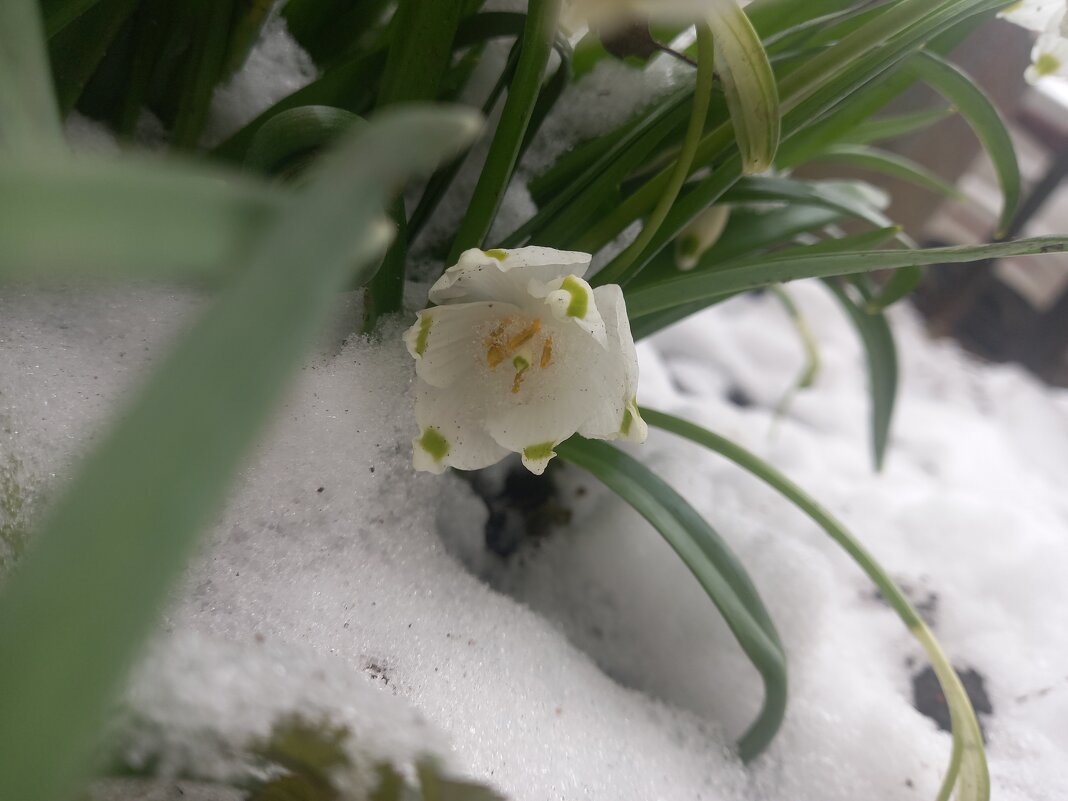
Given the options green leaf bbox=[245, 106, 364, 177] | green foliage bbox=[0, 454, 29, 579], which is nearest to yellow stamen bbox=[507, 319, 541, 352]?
green leaf bbox=[245, 106, 364, 177]

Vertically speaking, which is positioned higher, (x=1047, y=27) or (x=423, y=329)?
(x=1047, y=27)

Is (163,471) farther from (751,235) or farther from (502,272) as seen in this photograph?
(751,235)

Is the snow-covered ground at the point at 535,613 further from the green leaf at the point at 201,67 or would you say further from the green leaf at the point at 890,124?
the green leaf at the point at 890,124

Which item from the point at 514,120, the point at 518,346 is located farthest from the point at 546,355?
the point at 514,120

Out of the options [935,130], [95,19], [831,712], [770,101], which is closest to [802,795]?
[831,712]

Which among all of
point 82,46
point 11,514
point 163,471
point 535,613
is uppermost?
point 163,471

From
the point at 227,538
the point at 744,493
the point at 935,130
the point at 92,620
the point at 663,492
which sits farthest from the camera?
the point at 935,130

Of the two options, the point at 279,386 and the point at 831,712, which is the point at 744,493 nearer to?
the point at 831,712
